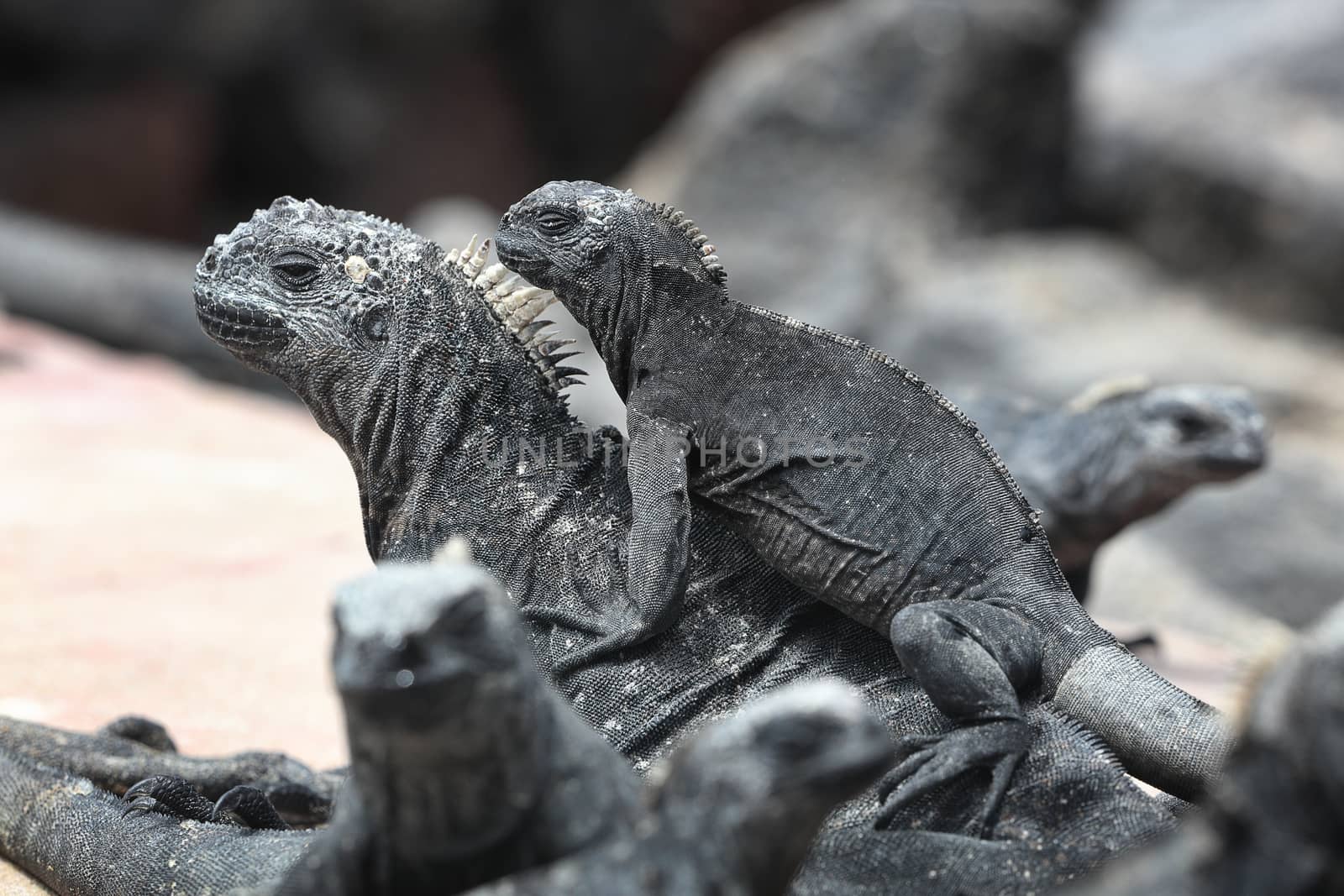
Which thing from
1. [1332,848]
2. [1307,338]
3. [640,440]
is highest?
[1307,338]

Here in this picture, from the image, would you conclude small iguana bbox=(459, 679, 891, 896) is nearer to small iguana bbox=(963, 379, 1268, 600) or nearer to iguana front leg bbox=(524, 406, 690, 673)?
→ iguana front leg bbox=(524, 406, 690, 673)

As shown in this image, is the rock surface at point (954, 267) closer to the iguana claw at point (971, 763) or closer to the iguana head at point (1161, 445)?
the iguana head at point (1161, 445)

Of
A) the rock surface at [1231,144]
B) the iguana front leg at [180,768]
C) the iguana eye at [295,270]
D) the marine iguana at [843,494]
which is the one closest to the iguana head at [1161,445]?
the marine iguana at [843,494]

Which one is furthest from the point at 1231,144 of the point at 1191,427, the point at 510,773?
the point at 510,773

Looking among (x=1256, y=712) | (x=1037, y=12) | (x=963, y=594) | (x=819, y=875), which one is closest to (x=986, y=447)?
(x=963, y=594)

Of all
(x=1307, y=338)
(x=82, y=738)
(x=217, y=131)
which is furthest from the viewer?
(x=217, y=131)

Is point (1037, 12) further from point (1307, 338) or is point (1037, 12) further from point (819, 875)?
point (819, 875)
